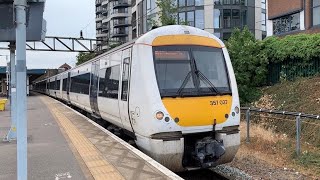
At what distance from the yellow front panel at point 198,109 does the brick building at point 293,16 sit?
18.4 metres

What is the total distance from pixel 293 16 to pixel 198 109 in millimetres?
21703

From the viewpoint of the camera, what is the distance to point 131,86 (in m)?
8.30

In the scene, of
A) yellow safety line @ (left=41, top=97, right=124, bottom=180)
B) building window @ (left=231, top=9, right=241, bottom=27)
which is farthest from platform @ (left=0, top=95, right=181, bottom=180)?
building window @ (left=231, top=9, right=241, bottom=27)

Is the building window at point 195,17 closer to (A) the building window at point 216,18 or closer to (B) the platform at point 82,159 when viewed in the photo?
(A) the building window at point 216,18

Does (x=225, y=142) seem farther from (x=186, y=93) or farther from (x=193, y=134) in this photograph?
(x=186, y=93)

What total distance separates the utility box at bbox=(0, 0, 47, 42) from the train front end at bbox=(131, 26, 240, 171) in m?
3.11

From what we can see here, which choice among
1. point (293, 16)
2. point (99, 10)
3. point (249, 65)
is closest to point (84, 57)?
point (293, 16)

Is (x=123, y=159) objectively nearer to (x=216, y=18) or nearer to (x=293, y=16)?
(x=293, y=16)

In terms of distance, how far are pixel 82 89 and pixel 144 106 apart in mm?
9587

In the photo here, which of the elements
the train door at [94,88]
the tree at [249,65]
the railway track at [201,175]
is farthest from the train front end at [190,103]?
the tree at [249,65]

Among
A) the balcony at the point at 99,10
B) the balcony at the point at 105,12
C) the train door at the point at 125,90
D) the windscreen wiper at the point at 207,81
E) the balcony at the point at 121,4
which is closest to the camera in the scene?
the windscreen wiper at the point at 207,81

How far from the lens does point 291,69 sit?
1891 centimetres

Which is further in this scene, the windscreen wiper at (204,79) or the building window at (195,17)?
the building window at (195,17)

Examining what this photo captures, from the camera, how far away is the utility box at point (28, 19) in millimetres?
4234
